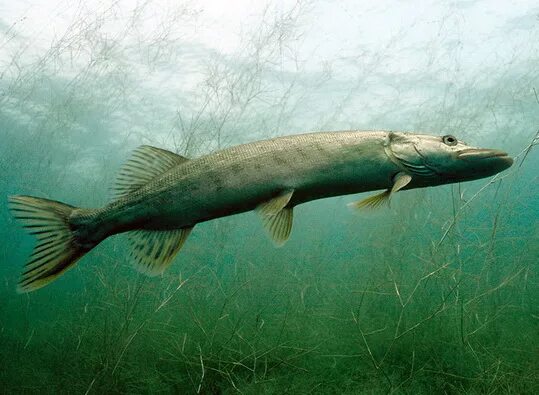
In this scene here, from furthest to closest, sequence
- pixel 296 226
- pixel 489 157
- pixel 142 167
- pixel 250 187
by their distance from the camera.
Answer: pixel 296 226, pixel 142 167, pixel 250 187, pixel 489 157

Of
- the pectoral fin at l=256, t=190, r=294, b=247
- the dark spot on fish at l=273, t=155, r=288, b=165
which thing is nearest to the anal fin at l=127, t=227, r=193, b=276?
the pectoral fin at l=256, t=190, r=294, b=247

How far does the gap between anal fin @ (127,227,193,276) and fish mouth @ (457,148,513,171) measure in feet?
7.43

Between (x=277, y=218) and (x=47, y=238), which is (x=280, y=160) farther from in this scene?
(x=47, y=238)

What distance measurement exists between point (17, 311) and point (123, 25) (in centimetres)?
1203

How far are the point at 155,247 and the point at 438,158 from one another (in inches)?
93.1

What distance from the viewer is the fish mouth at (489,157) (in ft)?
9.31

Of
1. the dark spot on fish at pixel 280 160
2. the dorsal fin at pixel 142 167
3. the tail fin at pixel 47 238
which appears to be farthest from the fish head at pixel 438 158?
the tail fin at pixel 47 238

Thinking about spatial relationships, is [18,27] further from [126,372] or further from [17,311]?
[126,372]

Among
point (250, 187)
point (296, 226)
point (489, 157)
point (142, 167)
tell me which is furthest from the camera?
point (296, 226)

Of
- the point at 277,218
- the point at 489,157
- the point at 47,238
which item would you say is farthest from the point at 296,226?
the point at 47,238

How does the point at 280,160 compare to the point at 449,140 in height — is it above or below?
below

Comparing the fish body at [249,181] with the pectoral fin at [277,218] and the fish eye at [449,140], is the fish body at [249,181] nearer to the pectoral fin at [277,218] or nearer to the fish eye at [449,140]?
the pectoral fin at [277,218]

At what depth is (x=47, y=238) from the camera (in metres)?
2.96

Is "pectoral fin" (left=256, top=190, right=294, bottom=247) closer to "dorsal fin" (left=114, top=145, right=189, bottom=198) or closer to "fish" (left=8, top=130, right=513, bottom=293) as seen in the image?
"fish" (left=8, top=130, right=513, bottom=293)
